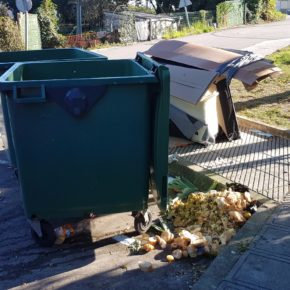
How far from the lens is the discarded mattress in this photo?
17.6 ft

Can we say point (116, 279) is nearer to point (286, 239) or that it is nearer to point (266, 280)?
point (266, 280)

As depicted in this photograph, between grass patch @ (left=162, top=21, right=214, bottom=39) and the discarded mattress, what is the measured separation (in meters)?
23.5

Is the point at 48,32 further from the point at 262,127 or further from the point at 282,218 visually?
the point at 282,218

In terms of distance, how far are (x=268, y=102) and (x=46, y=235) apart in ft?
17.2

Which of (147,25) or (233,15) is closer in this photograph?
(147,25)

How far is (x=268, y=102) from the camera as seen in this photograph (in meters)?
7.99

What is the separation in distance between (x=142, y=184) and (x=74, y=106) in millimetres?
817

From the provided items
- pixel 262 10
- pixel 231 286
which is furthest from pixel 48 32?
pixel 262 10

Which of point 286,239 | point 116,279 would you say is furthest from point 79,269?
point 286,239

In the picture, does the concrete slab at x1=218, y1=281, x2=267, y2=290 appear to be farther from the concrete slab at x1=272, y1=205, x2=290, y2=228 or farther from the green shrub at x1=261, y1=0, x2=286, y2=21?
Answer: the green shrub at x1=261, y1=0, x2=286, y2=21

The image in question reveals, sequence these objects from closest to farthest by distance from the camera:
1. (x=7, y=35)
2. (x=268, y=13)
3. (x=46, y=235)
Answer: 1. (x=46, y=235)
2. (x=7, y=35)
3. (x=268, y=13)

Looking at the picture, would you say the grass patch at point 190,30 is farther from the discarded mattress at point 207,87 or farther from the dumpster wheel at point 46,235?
the dumpster wheel at point 46,235

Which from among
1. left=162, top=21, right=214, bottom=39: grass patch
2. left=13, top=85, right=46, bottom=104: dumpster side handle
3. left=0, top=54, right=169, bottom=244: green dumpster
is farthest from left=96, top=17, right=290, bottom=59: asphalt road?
left=13, top=85, right=46, bottom=104: dumpster side handle

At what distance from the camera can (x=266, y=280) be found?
10.0 feet
